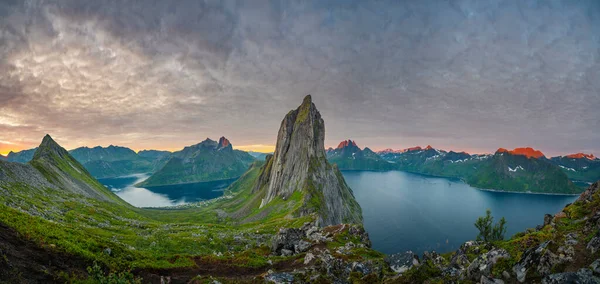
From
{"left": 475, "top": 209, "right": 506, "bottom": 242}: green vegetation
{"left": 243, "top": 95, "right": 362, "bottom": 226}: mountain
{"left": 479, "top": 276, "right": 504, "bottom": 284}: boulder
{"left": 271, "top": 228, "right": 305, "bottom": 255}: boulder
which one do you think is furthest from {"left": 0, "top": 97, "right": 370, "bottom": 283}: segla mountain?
{"left": 475, "top": 209, "right": 506, "bottom": 242}: green vegetation

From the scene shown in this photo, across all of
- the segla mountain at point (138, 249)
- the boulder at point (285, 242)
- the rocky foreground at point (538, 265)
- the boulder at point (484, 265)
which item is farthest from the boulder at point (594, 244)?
the boulder at point (285, 242)

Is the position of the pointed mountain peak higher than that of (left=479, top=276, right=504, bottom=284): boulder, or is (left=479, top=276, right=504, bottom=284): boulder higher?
the pointed mountain peak

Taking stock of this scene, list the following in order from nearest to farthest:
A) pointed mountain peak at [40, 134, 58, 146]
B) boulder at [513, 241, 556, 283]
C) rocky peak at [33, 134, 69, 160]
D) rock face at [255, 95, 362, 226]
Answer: boulder at [513, 241, 556, 283] < rock face at [255, 95, 362, 226] < rocky peak at [33, 134, 69, 160] < pointed mountain peak at [40, 134, 58, 146]

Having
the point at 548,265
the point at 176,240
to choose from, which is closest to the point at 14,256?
the point at 548,265

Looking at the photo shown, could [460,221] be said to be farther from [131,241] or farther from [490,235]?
[131,241]

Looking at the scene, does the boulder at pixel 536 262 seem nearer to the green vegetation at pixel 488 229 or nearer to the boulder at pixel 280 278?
the boulder at pixel 280 278

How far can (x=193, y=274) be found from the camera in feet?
86.8

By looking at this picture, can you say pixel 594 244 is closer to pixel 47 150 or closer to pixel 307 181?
pixel 307 181

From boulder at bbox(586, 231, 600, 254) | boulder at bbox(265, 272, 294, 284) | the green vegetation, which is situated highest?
boulder at bbox(586, 231, 600, 254)

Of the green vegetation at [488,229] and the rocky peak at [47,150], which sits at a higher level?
the rocky peak at [47,150]

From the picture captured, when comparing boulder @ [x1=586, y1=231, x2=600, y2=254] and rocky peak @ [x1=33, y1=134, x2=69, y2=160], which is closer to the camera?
boulder @ [x1=586, y1=231, x2=600, y2=254]

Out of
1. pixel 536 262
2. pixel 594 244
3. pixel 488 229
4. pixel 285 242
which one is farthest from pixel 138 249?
pixel 488 229

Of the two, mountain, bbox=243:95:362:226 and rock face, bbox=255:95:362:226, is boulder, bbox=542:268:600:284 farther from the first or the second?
rock face, bbox=255:95:362:226

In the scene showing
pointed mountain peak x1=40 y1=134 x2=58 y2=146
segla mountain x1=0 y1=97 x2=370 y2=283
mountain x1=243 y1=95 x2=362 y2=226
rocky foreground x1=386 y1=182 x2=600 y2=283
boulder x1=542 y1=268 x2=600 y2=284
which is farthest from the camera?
pointed mountain peak x1=40 y1=134 x2=58 y2=146
